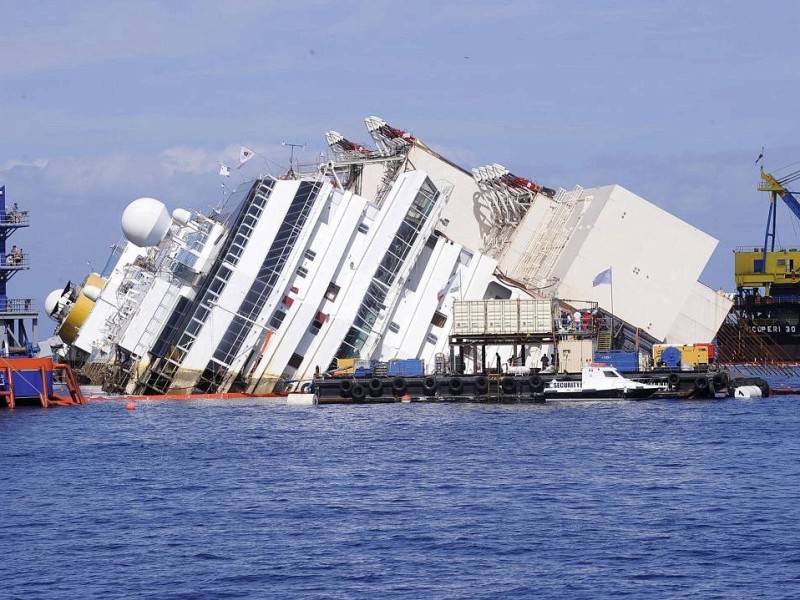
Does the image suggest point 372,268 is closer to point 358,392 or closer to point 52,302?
point 358,392

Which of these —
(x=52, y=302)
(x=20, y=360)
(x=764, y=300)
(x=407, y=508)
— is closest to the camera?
(x=407, y=508)

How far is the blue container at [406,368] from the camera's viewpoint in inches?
3238

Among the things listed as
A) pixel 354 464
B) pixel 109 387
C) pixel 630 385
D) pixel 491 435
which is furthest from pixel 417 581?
pixel 109 387

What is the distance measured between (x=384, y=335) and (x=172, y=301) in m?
12.7

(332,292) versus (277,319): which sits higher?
(332,292)

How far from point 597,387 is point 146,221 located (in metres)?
34.7

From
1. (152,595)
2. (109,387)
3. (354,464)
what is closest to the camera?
(152,595)

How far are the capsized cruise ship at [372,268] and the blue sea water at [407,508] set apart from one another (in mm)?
14716

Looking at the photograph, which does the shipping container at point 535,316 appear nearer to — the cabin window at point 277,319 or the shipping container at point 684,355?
the shipping container at point 684,355

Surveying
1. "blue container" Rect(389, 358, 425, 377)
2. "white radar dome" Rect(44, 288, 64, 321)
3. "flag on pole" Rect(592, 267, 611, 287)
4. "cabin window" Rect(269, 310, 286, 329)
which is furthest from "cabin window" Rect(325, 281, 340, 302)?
"white radar dome" Rect(44, 288, 64, 321)

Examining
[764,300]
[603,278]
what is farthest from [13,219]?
[764,300]

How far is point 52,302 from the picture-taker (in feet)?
419

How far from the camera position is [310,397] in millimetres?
80812

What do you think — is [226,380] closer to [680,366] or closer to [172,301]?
[172,301]
